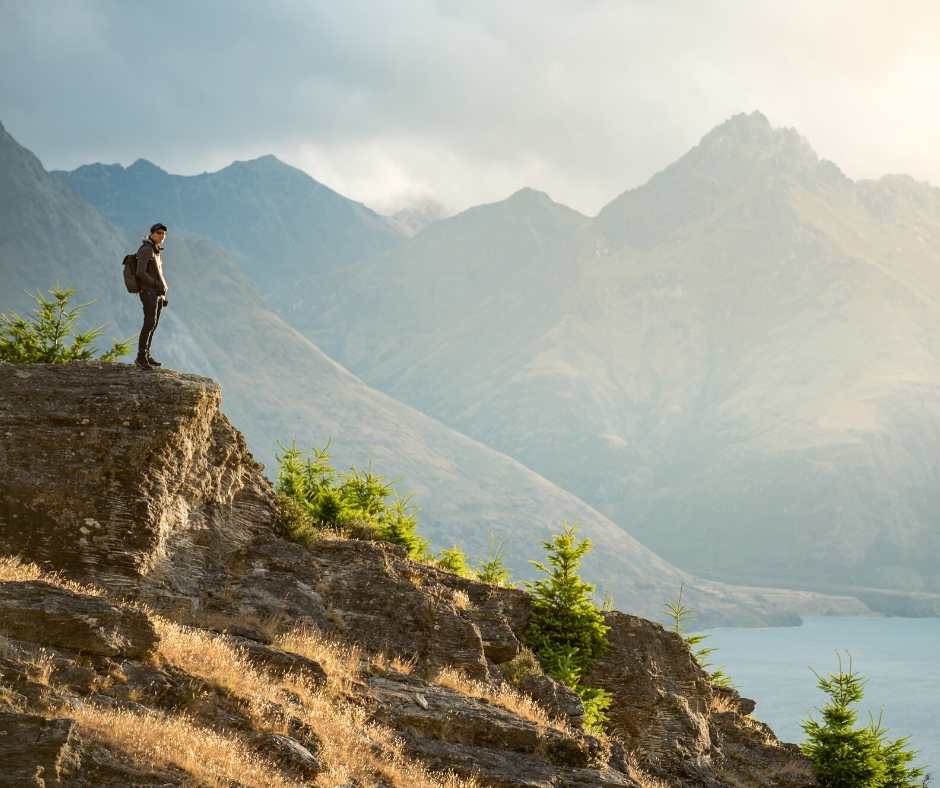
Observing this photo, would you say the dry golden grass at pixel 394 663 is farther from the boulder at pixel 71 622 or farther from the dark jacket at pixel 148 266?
the dark jacket at pixel 148 266

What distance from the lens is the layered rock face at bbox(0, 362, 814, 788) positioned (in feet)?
44.9

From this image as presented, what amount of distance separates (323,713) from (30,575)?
576 cm

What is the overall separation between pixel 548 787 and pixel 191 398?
37.0 feet

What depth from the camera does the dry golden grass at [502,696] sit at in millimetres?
20091

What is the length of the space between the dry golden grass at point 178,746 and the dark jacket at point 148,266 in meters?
11.8

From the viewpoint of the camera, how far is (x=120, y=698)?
540 inches

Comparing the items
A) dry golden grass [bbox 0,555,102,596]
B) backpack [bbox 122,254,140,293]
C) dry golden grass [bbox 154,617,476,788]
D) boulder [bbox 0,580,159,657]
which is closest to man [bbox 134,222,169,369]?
backpack [bbox 122,254,140,293]

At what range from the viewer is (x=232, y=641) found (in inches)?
709

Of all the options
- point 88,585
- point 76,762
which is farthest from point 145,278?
point 76,762

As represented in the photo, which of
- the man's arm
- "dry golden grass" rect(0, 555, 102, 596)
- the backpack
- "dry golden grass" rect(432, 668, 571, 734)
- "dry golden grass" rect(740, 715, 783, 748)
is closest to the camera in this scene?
"dry golden grass" rect(0, 555, 102, 596)

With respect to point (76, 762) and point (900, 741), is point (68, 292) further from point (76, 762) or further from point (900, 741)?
point (900, 741)

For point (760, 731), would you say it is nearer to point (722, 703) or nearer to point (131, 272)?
point (722, 703)

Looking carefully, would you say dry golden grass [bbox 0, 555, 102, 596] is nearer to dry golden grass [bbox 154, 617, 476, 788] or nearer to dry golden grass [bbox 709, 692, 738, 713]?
dry golden grass [bbox 154, 617, 476, 788]

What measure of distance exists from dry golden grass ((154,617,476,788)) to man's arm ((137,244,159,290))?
8.34 metres
